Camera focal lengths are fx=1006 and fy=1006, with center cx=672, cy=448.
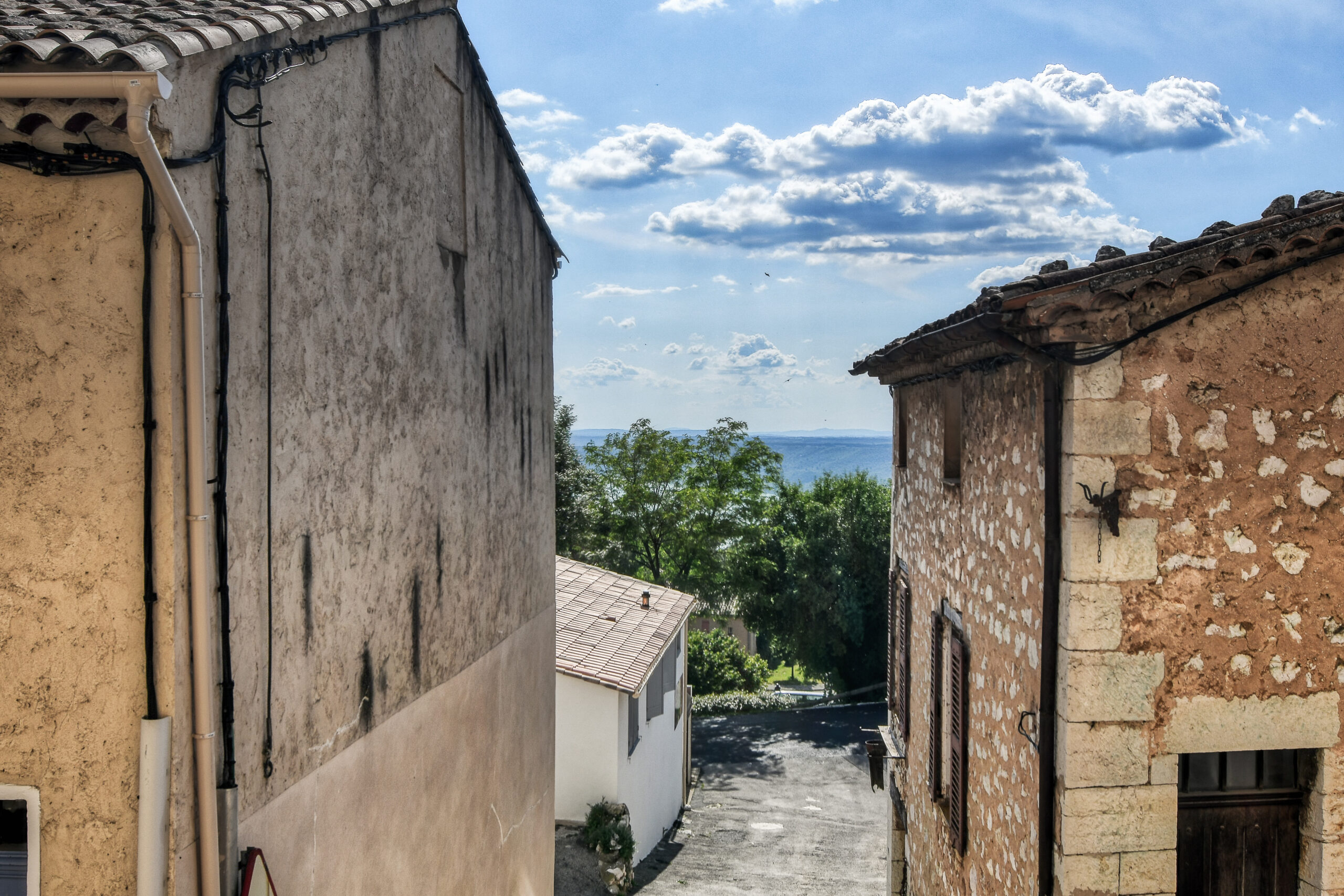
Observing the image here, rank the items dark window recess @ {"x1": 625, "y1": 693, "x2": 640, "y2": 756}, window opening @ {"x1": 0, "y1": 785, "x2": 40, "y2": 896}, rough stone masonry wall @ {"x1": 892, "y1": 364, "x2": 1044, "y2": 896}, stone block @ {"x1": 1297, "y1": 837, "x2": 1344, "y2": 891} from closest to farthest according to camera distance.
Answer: window opening @ {"x1": 0, "y1": 785, "x2": 40, "y2": 896}, stone block @ {"x1": 1297, "y1": 837, "x2": 1344, "y2": 891}, rough stone masonry wall @ {"x1": 892, "y1": 364, "x2": 1044, "y2": 896}, dark window recess @ {"x1": 625, "y1": 693, "x2": 640, "y2": 756}

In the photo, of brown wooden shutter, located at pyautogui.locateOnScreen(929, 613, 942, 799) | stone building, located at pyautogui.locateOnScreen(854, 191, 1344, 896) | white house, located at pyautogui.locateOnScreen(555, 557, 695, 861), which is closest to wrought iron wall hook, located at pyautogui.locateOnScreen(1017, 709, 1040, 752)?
stone building, located at pyautogui.locateOnScreen(854, 191, 1344, 896)

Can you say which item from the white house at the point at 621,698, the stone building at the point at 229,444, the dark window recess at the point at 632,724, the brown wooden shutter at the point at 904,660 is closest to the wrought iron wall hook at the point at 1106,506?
the stone building at the point at 229,444

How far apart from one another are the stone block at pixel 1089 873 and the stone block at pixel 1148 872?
7 centimetres

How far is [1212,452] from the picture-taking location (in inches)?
226

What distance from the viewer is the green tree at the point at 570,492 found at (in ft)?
106

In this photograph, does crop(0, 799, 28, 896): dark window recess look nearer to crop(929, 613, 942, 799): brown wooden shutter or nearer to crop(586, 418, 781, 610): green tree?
crop(929, 613, 942, 799): brown wooden shutter

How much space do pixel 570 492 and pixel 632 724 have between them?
16834 millimetres

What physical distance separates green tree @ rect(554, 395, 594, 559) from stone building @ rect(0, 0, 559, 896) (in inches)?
987

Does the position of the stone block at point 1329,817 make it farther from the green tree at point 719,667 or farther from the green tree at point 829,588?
the green tree at point 829,588

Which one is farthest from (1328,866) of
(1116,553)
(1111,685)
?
(1116,553)

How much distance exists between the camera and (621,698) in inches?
614

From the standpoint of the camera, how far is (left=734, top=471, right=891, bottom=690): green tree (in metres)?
35.3

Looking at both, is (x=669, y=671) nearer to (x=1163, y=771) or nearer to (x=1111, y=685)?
(x=1163, y=771)

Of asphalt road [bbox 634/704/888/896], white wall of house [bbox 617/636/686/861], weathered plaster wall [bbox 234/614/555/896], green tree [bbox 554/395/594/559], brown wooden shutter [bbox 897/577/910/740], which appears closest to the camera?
weathered plaster wall [bbox 234/614/555/896]
